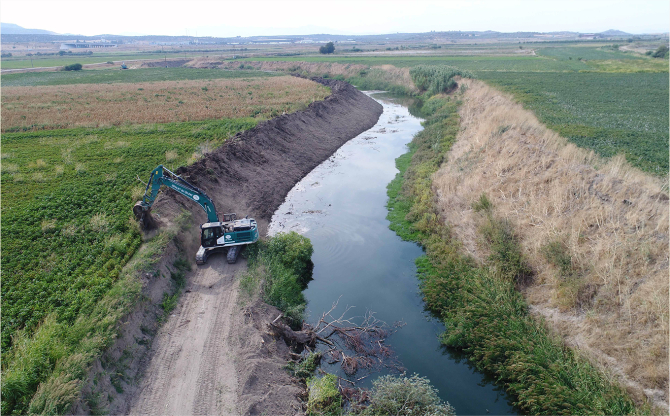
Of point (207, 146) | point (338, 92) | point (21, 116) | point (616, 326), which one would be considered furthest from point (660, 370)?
point (21, 116)

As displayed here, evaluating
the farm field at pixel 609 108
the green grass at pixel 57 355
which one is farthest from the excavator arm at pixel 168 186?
the farm field at pixel 609 108

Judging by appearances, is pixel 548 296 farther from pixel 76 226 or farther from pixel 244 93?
pixel 244 93

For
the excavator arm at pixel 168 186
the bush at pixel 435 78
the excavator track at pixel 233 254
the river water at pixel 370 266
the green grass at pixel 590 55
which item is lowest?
the river water at pixel 370 266

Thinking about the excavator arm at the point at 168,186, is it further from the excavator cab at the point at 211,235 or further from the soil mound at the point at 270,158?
the soil mound at the point at 270,158

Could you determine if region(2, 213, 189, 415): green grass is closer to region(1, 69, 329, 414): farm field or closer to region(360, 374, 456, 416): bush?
region(1, 69, 329, 414): farm field

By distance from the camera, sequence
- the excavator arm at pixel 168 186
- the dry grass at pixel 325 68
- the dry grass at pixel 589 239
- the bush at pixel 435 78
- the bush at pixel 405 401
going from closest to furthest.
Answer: the bush at pixel 405 401 → the dry grass at pixel 589 239 → the excavator arm at pixel 168 186 → the bush at pixel 435 78 → the dry grass at pixel 325 68

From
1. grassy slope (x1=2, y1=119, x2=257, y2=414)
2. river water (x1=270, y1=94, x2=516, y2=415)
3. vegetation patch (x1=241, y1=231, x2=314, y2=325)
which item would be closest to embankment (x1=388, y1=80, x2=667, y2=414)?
river water (x1=270, y1=94, x2=516, y2=415)
